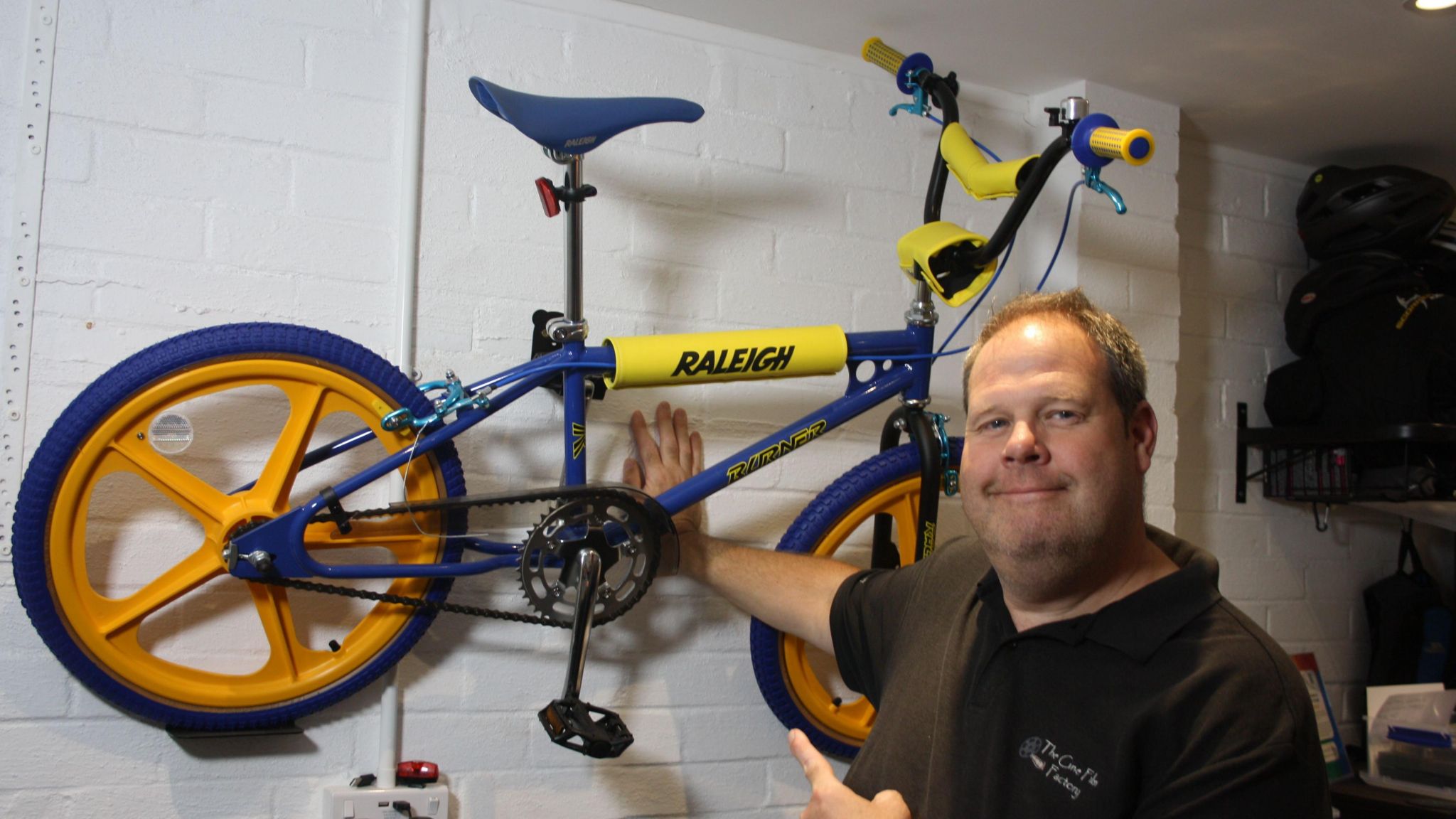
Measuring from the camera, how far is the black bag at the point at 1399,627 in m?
2.78

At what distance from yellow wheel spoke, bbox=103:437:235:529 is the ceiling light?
89.3 inches

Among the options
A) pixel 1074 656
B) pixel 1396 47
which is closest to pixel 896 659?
pixel 1074 656

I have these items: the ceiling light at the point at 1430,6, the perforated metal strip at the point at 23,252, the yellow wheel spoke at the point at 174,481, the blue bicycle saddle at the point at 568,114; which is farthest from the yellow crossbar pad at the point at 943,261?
the perforated metal strip at the point at 23,252

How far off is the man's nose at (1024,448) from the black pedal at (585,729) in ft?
2.20

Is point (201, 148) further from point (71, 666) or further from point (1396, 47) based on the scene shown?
point (1396, 47)

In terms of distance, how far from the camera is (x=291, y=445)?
156cm

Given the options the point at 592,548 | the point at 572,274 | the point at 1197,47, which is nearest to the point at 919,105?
the point at 1197,47

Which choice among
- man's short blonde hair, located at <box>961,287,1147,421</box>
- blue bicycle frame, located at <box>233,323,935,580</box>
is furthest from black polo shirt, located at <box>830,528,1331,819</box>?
blue bicycle frame, located at <box>233,323,935,580</box>

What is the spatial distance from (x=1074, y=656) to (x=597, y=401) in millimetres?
993

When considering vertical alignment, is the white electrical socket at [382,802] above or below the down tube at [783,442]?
below

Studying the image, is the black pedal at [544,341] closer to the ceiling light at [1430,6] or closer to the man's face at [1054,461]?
the man's face at [1054,461]

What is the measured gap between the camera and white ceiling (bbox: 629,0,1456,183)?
2014 millimetres

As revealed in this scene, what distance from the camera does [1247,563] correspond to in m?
2.76

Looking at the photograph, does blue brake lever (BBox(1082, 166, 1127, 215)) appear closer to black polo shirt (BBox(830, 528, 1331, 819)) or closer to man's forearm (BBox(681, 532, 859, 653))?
black polo shirt (BBox(830, 528, 1331, 819))
